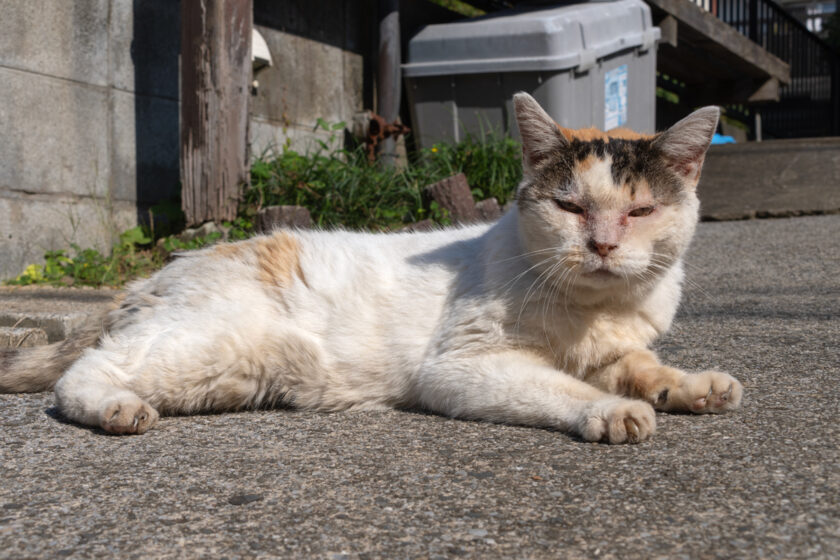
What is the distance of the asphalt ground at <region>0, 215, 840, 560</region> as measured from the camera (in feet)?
5.10

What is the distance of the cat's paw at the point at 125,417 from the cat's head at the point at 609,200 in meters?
1.34

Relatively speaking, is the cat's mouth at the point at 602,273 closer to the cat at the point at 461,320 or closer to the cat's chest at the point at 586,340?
the cat at the point at 461,320

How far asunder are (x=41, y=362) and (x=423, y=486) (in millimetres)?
1830

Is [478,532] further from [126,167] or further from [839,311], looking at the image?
[126,167]

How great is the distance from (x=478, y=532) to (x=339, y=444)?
0.76 m

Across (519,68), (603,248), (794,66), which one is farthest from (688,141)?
(794,66)

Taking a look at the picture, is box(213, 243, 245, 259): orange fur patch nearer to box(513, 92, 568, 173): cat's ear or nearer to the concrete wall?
box(513, 92, 568, 173): cat's ear

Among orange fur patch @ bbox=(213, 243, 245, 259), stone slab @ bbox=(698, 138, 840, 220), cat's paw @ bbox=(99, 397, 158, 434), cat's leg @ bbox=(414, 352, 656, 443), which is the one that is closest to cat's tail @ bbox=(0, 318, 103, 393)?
orange fur patch @ bbox=(213, 243, 245, 259)

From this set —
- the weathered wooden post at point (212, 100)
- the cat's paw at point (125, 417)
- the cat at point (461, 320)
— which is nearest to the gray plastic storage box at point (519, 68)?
the weathered wooden post at point (212, 100)

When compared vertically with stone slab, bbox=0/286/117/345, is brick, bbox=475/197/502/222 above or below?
above

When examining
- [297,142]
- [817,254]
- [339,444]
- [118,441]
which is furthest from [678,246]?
[297,142]

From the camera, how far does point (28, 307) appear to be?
4125 mm

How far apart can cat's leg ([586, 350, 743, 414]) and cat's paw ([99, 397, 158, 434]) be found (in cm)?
148

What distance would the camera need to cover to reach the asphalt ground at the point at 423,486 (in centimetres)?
156
